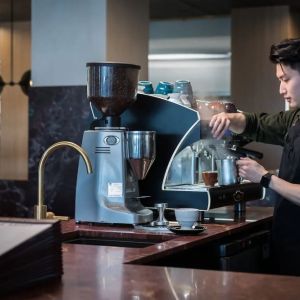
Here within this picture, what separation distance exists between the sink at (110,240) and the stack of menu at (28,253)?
36.2 inches

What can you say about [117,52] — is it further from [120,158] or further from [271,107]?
[271,107]

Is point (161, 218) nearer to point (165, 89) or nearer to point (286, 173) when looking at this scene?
point (286, 173)

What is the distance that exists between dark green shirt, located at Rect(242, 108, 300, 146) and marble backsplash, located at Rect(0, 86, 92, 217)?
126 centimetres

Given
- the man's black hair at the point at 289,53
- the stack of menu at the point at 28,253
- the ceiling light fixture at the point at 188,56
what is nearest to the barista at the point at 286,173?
the man's black hair at the point at 289,53

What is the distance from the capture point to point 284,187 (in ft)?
10.1

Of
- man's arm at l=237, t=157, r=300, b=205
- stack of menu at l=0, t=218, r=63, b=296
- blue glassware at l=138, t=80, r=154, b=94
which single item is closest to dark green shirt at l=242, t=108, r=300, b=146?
man's arm at l=237, t=157, r=300, b=205

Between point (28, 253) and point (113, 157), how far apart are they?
4.26 feet

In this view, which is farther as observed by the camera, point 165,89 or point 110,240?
point 165,89

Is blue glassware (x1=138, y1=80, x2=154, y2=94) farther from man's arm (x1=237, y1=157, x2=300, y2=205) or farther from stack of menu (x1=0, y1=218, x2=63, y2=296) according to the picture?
stack of menu (x1=0, y1=218, x2=63, y2=296)

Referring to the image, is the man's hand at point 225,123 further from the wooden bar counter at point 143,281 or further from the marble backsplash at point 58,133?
the marble backsplash at point 58,133

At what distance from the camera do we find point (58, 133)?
4.73 meters

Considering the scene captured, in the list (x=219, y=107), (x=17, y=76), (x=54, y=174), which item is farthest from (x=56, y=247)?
(x=17, y=76)

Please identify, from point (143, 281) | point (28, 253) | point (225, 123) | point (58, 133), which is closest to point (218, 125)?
point (225, 123)

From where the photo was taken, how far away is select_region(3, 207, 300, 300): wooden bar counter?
1860 mm
